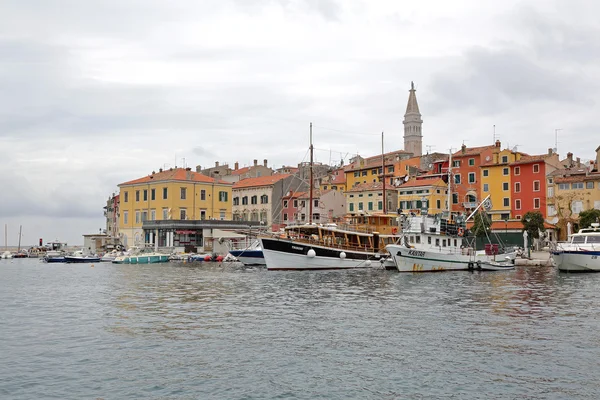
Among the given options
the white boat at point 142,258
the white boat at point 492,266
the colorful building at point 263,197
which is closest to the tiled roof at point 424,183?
the colorful building at point 263,197

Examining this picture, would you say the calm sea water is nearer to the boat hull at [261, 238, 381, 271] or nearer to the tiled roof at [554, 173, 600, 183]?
the boat hull at [261, 238, 381, 271]

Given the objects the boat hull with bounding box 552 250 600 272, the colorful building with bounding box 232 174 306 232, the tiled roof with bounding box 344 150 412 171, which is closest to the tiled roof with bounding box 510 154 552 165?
the tiled roof with bounding box 344 150 412 171

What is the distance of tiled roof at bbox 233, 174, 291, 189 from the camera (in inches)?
4191

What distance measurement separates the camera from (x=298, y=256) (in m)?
57.8

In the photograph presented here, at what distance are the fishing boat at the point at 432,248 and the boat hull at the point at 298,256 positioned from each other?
7.16 metres

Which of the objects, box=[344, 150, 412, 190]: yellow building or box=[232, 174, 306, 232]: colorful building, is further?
box=[232, 174, 306, 232]: colorful building

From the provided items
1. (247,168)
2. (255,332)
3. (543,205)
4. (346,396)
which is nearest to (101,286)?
(255,332)

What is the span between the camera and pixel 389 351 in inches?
751

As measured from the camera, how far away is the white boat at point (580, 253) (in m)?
49.0

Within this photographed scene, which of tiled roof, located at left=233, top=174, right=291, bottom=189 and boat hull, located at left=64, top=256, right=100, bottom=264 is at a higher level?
tiled roof, located at left=233, top=174, right=291, bottom=189

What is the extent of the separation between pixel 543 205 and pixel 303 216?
37201mm

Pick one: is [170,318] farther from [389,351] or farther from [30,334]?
[389,351]

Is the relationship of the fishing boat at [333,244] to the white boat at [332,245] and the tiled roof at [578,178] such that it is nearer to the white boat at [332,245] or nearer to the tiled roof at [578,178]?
the white boat at [332,245]

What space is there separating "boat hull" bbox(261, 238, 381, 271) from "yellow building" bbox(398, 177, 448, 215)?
31848 mm
